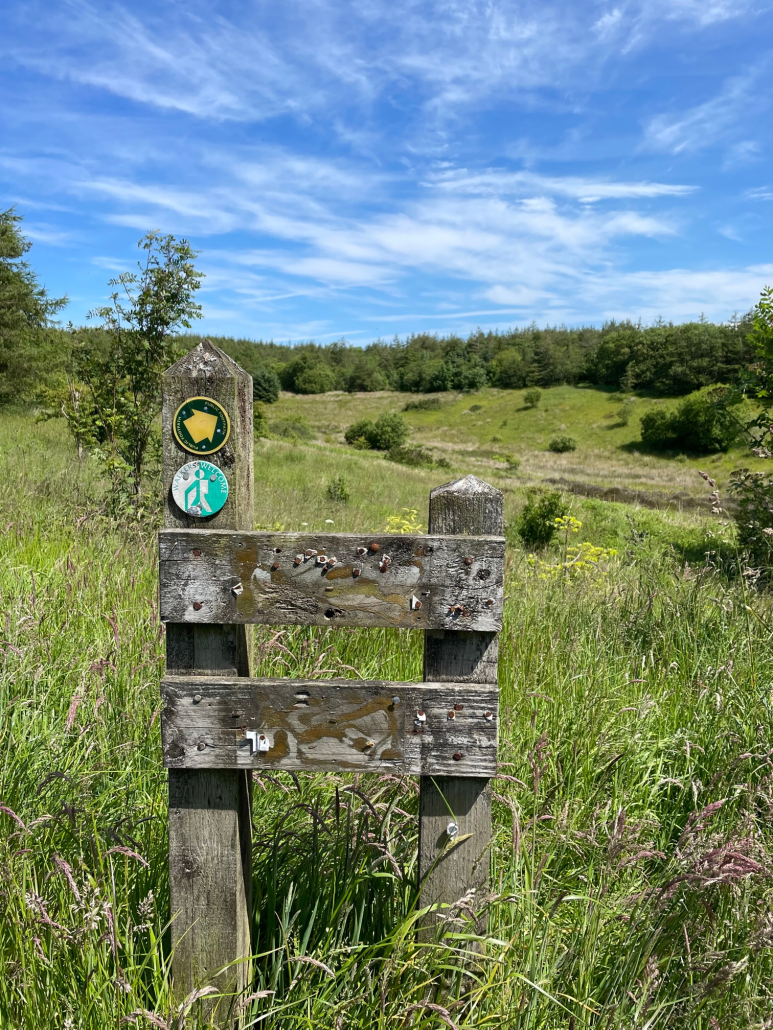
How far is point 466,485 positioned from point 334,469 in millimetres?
21025

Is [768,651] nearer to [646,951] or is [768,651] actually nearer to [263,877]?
[646,951]

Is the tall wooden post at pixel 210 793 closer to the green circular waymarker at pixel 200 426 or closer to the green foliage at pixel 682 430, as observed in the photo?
the green circular waymarker at pixel 200 426

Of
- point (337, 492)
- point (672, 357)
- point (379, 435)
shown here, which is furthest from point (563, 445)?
point (337, 492)

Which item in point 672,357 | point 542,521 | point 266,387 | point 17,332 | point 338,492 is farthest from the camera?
point 266,387

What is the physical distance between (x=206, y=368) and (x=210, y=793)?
104 centimetres

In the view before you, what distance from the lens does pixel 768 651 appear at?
3303 millimetres

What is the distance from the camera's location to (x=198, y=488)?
1594mm

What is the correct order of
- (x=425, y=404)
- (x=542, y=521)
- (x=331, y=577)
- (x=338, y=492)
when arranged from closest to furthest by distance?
(x=331, y=577) < (x=542, y=521) < (x=338, y=492) < (x=425, y=404)

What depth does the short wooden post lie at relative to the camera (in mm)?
1596

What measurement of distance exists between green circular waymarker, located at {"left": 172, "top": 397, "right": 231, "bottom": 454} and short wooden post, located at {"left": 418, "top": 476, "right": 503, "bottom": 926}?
52 centimetres

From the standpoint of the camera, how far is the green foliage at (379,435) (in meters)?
51.0

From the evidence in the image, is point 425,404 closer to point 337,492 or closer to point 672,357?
point 672,357

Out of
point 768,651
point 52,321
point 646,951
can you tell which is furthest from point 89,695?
point 52,321

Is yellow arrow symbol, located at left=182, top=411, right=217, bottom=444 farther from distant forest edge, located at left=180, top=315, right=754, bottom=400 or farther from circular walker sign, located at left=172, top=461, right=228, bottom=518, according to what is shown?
distant forest edge, located at left=180, top=315, right=754, bottom=400
